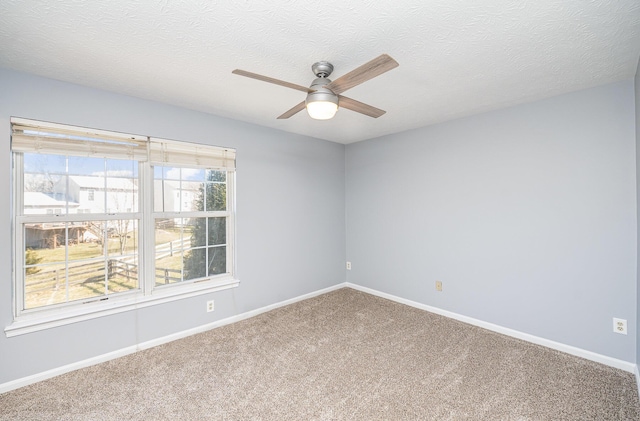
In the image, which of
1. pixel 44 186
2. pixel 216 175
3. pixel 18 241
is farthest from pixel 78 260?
pixel 216 175

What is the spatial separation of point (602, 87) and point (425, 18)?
201 cm

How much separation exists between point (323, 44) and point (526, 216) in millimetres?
2546

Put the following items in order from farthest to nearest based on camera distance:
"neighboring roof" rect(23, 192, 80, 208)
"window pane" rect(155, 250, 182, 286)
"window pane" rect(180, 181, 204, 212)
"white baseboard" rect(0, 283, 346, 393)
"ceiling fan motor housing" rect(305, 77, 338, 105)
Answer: "window pane" rect(180, 181, 204, 212) → "window pane" rect(155, 250, 182, 286) → "neighboring roof" rect(23, 192, 80, 208) → "white baseboard" rect(0, 283, 346, 393) → "ceiling fan motor housing" rect(305, 77, 338, 105)

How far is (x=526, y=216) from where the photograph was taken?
284cm

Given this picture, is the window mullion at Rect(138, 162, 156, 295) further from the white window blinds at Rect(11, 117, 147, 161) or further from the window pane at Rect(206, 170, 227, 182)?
the window pane at Rect(206, 170, 227, 182)

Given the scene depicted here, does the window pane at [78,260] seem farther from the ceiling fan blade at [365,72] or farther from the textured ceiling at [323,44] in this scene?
the ceiling fan blade at [365,72]

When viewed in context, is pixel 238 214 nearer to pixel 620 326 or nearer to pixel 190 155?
pixel 190 155

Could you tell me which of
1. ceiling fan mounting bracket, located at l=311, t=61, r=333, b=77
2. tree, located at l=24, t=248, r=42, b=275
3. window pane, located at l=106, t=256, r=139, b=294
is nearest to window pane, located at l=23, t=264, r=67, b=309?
tree, located at l=24, t=248, r=42, b=275

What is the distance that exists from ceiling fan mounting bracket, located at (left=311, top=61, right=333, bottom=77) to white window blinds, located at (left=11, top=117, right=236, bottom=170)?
168 centimetres

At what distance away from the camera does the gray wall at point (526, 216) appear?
239cm

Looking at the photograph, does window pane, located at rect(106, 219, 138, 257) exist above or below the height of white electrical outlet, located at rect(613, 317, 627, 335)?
above

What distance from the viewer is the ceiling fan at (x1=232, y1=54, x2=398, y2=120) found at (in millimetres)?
1559

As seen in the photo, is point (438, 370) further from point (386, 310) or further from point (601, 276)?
point (601, 276)

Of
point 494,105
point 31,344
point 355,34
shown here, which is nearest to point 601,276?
point 494,105
